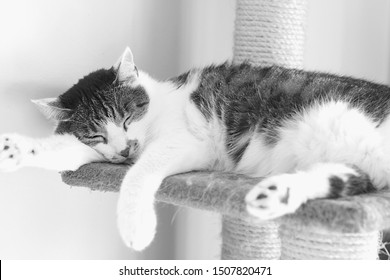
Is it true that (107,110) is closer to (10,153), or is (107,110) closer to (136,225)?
(10,153)

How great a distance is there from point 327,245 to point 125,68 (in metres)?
0.72

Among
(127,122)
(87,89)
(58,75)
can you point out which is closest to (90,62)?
(58,75)

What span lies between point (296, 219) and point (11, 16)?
97 cm

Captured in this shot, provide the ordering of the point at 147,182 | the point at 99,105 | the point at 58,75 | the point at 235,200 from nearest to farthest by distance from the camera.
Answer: the point at 235,200 < the point at 147,182 < the point at 99,105 < the point at 58,75

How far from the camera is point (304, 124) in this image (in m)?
1.19

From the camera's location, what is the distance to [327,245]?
108 cm

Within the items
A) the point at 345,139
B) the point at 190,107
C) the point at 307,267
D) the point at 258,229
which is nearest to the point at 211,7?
the point at 190,107

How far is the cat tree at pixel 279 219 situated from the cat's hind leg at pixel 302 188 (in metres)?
0.03

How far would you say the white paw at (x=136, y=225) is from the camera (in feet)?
3.23

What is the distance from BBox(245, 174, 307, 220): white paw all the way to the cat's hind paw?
0.60 meters

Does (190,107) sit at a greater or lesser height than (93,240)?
greater

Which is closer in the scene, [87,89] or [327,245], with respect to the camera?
[327,245]

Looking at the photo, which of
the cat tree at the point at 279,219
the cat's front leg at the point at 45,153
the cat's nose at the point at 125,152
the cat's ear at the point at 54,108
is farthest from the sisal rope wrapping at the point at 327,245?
the cat's ear at the point at 54,108

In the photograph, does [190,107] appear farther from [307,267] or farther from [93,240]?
[93,240]
